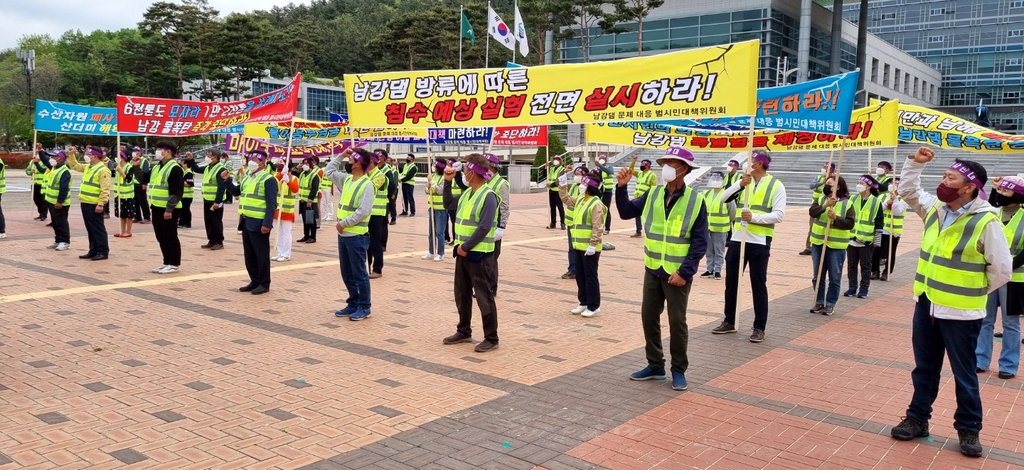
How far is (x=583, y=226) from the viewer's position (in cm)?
891

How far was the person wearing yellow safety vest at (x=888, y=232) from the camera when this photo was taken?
11477mm

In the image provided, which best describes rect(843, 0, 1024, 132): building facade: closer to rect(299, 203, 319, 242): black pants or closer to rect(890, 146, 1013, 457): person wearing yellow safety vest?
rect(299, 203, 319, 242): black pants

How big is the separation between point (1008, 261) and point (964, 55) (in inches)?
3154

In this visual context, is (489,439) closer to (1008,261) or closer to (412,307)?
(1008,261)

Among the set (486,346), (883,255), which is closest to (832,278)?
(883,255)

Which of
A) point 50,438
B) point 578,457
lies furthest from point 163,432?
point 578,457

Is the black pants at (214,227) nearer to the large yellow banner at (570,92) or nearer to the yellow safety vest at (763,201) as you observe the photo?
the large yellow banner at (570,92)

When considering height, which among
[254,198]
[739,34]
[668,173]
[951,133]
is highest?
[739,34]

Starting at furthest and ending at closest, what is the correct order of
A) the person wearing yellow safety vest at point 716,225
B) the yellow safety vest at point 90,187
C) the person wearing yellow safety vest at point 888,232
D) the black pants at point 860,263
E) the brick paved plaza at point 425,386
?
the yellow safety vest at point 90,187 → the person wearing yellow safety vest at point 888,232 → the person wearing yellow safety vest at point 716,225 → the black pants at point 860,263 → the brick paved plaza at point 425,386

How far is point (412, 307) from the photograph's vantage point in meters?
9.30

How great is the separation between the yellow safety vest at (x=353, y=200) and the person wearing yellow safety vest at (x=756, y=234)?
13.2 feet

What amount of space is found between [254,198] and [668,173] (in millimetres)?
5779

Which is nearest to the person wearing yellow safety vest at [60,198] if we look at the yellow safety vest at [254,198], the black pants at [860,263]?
the yellow safety vest at [254,198]

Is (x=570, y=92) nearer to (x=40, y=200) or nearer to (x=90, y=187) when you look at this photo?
(x=90, y=187)
